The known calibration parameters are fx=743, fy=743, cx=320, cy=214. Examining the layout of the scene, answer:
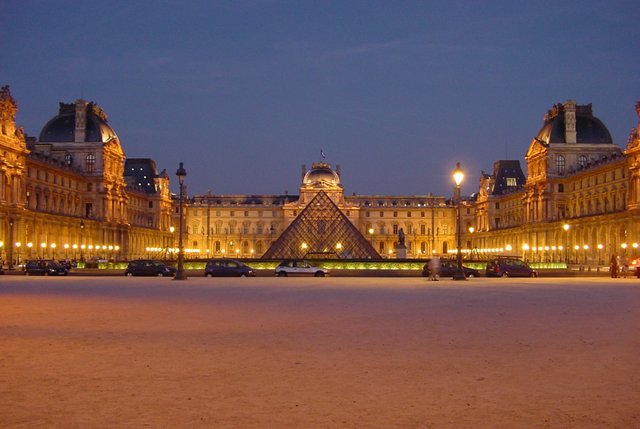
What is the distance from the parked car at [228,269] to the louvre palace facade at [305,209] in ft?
38.9

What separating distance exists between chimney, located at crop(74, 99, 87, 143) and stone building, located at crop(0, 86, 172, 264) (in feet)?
0.36

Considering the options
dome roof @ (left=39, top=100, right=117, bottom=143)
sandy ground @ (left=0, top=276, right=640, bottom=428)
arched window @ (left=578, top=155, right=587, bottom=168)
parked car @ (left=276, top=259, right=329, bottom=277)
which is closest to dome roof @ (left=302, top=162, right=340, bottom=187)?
dome roof @ (left=39, top=100, right=117, bottom=143)

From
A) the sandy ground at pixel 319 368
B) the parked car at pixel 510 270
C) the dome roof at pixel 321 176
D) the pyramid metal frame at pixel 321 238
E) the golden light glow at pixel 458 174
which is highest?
the dome roof at pixel 321 176

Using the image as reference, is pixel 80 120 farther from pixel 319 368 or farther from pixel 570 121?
pixel 319 368

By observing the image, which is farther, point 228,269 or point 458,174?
point 228,269

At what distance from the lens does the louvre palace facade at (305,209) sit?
192 feet

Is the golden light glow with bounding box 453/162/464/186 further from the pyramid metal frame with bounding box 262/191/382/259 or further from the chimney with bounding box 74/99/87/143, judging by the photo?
the chimney with bounding box 74/99/87/143

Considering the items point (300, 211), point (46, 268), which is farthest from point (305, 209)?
point (300, 211)

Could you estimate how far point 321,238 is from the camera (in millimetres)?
54219

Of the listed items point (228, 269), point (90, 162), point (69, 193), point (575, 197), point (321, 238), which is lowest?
point (228, 269)

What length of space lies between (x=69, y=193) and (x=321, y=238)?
3558 cm

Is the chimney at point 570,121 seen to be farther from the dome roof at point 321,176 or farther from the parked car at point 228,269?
the parked car at point 228,269

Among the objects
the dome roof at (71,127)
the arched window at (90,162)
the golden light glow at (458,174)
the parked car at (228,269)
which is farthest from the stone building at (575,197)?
the arched window at (90,162)

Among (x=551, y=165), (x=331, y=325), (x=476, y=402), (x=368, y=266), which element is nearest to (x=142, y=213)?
(x=551, y=165)
